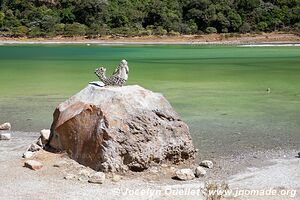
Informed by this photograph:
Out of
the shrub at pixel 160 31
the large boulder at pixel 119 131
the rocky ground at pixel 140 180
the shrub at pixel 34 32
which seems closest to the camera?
the rocky ground at pixel 140 180

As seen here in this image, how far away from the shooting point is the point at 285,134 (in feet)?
37.6

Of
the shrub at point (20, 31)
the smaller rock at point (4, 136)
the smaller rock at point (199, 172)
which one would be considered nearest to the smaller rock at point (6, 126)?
the smaller rock at point (4, 136)

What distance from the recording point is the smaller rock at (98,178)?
7688 millimetres

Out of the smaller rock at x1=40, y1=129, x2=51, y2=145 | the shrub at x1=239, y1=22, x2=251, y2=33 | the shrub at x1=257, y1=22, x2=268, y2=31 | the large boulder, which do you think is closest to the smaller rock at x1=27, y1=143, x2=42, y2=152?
the smaller rock at x1=40, y1=129, x2=51, y2=145

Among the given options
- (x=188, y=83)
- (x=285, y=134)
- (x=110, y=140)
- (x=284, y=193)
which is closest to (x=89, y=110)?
(x=110, y=140)

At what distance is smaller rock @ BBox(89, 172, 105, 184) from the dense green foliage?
313ft

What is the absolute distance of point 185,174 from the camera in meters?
8.03

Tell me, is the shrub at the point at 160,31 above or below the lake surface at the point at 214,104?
below

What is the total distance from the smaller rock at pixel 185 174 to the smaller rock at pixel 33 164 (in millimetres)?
2291

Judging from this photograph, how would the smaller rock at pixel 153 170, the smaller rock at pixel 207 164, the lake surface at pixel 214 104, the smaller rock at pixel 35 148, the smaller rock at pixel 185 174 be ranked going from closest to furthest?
the smaller rock at pixel 185 174, the smaller rock at pixel 153 170, the smaller rock at pixel 207 164, the smaller rock at pixel 35 148, the lake surface at pixel 214 104

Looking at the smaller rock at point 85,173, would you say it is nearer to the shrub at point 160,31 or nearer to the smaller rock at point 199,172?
the smaller rock at point 199,172

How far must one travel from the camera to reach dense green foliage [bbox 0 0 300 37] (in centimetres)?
10719

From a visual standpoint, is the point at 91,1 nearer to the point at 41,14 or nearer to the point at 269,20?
the point at 41,14

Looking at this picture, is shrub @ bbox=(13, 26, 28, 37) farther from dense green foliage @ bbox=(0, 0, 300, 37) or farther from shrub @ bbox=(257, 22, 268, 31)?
shrub @ bbox=(257, 22, 268, 31)
